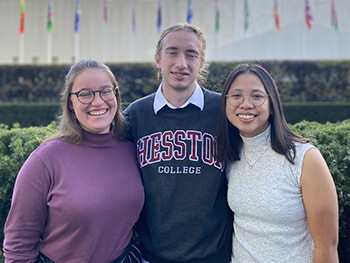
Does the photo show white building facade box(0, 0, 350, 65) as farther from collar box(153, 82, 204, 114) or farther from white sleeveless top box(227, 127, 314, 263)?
white sleeveless top box(227, 127, 314, 263)

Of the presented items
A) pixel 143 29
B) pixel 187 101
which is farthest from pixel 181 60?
pixel 143 29

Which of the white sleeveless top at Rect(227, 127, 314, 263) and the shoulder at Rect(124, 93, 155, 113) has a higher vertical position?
the shoulder at Rect(124, 93, 155, 113)

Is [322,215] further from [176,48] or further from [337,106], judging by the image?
[337,106]

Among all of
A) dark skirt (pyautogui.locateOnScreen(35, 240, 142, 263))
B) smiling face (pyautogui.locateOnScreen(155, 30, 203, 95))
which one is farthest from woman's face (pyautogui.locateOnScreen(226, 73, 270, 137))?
dark skirt (pyautogui.locateOnScreen(35, 240, 142, 263))

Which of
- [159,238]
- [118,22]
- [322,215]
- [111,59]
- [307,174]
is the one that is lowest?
[159,238]

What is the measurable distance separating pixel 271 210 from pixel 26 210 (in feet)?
4.58

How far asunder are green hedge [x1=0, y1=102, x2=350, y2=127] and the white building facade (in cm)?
1177

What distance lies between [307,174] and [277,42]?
2141 cm

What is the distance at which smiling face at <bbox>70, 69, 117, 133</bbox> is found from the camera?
8.19ft

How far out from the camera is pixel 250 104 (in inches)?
92.5

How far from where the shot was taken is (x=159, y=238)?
253 centimetres

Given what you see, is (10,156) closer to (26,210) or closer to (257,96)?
Answer: (26,210)

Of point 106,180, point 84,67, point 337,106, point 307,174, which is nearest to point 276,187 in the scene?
point 307,174

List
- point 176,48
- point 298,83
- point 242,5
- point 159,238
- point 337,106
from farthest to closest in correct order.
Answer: point 242,5 < point 298,83 < point 337,106 < point 176,48 < point 159,238
